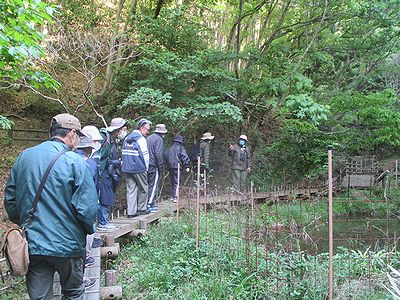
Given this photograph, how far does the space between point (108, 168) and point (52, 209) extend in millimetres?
3169

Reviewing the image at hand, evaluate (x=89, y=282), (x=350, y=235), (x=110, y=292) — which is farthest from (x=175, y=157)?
(x=89, y=282)

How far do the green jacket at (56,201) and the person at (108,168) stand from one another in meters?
2.80

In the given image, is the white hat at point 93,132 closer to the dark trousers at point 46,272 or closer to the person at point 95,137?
the person at point 95,137

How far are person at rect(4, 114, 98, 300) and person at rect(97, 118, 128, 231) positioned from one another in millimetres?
2764

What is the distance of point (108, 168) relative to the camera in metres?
6.20

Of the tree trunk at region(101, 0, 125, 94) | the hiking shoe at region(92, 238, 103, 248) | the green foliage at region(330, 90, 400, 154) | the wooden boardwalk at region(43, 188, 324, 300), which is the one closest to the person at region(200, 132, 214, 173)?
the wooden boardwalk at region(43, 188, 324, 300)

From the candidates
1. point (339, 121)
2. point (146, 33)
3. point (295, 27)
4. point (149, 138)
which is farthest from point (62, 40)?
point (339, 121)

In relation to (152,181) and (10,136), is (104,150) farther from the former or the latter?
(10,136)

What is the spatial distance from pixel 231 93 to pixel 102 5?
215 inches

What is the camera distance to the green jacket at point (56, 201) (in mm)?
3021

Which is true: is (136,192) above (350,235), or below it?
above

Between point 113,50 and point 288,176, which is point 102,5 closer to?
point 113,50

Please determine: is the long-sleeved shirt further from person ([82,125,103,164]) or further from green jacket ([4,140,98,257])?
green jacket ([4,140,98,257])

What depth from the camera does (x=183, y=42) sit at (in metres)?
12.0
